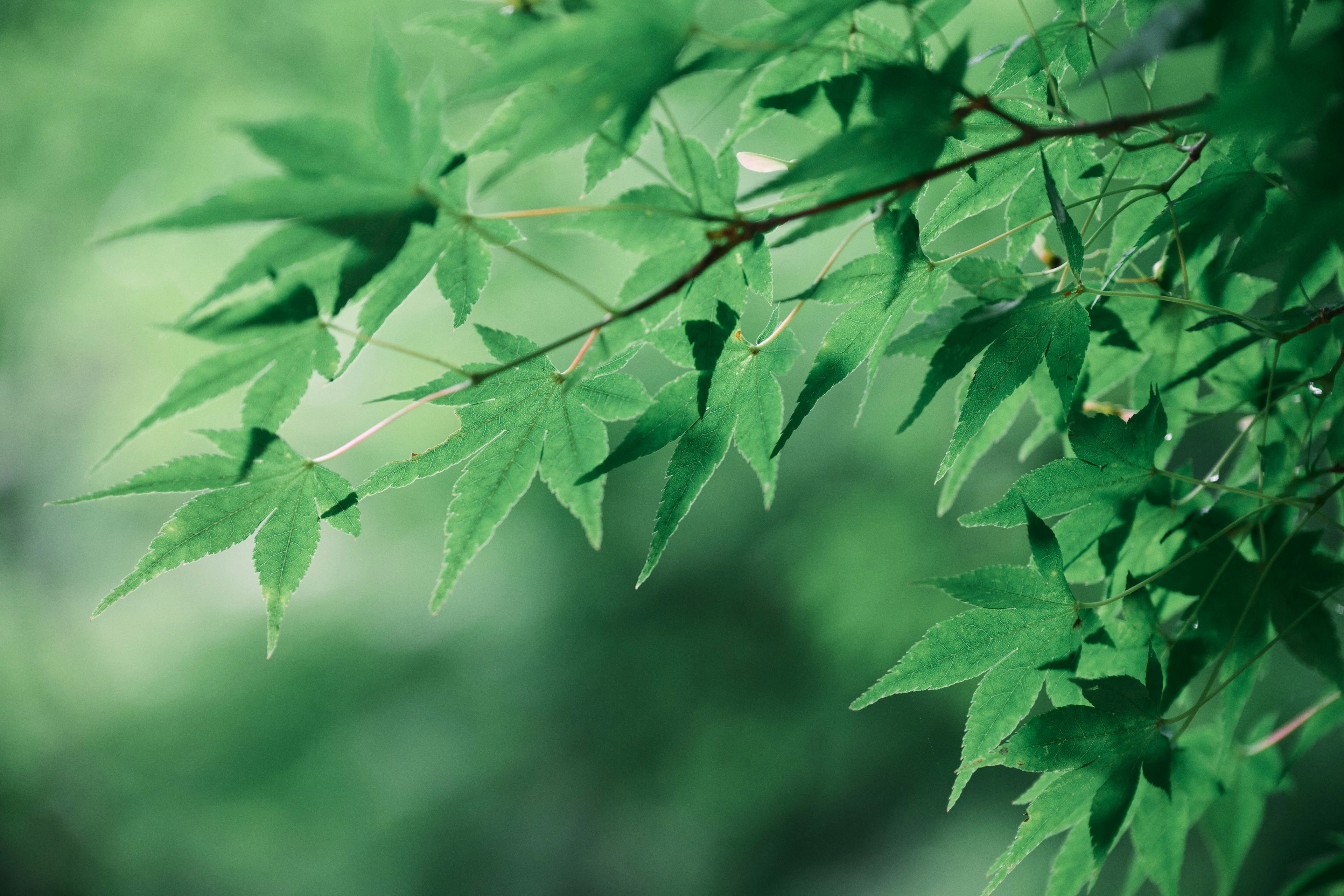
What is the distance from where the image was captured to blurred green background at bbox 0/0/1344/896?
4027 millimetres

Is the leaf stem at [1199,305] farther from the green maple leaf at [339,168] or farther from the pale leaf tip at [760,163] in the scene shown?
the green maple leaf at [339,168]

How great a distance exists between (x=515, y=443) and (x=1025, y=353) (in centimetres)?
39

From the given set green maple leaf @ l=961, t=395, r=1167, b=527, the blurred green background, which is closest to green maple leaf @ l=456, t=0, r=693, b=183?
green maple leaf @ l=961, t=395, r=1167, b=527

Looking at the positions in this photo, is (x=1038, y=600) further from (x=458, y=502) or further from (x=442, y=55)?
(x=442, y=55)

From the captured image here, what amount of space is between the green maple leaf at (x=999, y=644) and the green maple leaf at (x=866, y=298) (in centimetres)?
17

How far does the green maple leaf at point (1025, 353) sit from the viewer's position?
0.55 m

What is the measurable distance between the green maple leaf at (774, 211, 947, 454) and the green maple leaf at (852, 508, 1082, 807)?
0.17 meters

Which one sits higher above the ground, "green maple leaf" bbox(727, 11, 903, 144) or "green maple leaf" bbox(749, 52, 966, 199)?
"green maple leaf" bbox(727, 11, 903, 144)

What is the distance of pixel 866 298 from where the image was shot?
0.57 m

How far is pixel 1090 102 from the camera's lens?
3293mm

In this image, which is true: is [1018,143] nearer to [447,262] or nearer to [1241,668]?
[447,262]

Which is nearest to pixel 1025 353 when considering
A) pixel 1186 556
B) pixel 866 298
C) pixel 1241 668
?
pixel 866 298

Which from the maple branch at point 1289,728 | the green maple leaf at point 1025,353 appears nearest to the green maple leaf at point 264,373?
the green maple leaf at point 1025,353

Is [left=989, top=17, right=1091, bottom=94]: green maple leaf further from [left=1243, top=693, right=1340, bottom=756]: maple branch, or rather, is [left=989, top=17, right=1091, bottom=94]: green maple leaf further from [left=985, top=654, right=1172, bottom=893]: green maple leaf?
[left=1243, top=693, right=1340, bottom=756]: maple branch
